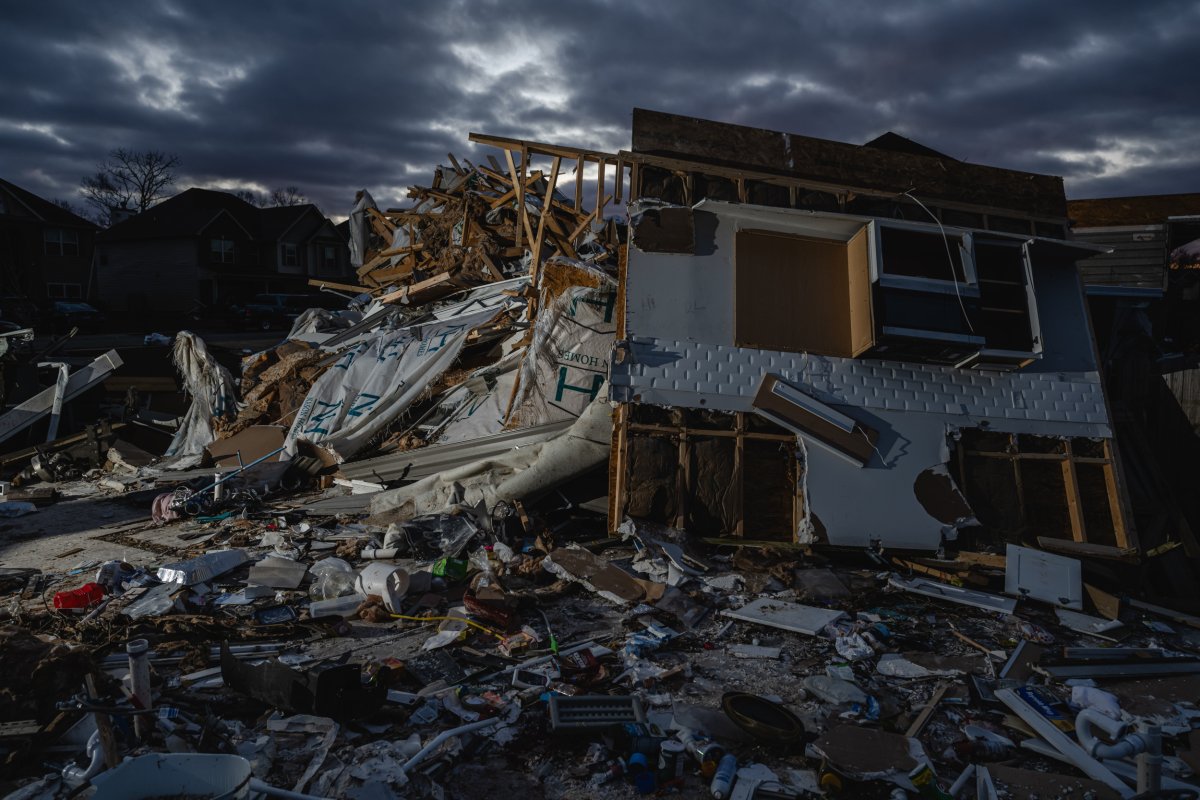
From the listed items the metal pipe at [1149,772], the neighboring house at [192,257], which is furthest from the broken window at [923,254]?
the neighboring house at [192,257]

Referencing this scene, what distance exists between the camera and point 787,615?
490 cm

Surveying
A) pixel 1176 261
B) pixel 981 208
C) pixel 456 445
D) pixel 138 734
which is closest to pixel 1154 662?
pixel 981 208

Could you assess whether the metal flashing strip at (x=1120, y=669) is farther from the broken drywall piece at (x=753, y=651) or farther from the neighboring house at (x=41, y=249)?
the neighboring house at (x=41, y=249)

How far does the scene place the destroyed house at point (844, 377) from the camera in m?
6.15

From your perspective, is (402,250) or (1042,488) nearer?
(1042,488)

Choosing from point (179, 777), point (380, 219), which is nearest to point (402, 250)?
point (380, 219)

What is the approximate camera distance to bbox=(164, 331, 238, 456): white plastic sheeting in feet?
34.8

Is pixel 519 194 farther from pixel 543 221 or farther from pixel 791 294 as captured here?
pixel 791 294

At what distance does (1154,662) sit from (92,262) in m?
42.2

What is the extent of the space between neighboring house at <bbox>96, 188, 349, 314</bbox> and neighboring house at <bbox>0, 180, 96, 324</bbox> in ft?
3.73

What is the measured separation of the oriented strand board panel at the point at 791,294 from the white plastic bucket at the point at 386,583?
10.6 ft

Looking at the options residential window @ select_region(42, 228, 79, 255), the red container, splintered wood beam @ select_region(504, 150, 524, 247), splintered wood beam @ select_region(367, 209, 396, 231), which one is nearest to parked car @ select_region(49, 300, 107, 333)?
residential window @ select_region(42, 228, 79, 255)

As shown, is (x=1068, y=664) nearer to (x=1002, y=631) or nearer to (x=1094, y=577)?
(x=1002, y=631)

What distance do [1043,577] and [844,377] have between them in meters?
2.03
